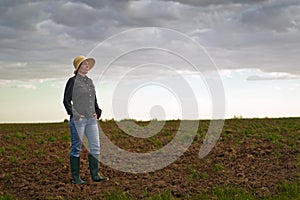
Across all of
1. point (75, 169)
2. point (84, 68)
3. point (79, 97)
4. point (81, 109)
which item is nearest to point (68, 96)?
point (79, 97)

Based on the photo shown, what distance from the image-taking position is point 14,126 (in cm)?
1750

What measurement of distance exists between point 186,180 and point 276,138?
4.61m

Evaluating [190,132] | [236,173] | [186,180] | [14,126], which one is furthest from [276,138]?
[14,126]

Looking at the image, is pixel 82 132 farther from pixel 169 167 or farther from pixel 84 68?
pixel 169 167

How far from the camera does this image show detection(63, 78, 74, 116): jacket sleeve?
827 centimetres

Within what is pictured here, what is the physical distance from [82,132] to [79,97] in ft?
2.13

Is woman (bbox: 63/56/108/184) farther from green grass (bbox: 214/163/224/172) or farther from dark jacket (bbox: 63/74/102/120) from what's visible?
green grass (bbox: 214/163/224/172)

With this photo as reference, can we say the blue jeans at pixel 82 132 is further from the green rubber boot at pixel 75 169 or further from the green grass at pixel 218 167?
the green grass at pixel 218 167

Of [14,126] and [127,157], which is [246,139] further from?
[14,126]

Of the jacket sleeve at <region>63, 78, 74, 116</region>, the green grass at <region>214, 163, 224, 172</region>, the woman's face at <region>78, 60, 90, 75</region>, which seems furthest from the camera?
the green grass at <region>214, 163, 224, 172</region>

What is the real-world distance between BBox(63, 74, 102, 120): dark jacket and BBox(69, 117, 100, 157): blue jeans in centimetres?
12

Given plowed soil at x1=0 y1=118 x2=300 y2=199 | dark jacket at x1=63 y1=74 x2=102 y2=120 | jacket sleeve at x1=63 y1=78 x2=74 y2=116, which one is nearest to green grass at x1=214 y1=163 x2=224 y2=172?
plowed soil at x1=0 y1=118 x2=300 y2=199

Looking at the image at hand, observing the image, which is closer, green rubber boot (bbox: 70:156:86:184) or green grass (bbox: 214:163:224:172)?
green rubber boot (bbox: 70:156:86:184)

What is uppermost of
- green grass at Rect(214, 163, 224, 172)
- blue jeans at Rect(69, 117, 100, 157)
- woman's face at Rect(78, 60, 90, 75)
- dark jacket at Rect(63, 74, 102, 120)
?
woman's face at Rect(78, 60, 90, 75)
